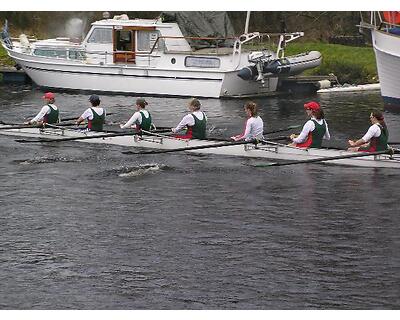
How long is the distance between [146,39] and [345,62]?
35.3 feet

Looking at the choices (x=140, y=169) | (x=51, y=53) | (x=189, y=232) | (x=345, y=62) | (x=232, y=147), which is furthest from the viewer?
(x=345, y=62)

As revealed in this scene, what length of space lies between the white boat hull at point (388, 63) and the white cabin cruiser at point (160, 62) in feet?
13.5

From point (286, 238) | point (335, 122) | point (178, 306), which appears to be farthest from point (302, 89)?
point (178, 306)

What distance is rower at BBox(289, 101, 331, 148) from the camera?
2517 cm

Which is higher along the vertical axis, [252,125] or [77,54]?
[77,54]

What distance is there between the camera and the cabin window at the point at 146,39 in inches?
1687

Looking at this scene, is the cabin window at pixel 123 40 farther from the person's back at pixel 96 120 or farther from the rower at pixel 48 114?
the person's back at pixel 96 120

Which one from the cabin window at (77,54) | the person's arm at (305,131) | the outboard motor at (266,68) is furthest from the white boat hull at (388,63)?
the person's arm at (305,131)

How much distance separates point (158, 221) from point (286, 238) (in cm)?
303

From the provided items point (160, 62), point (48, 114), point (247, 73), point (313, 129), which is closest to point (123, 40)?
point (160, 62)

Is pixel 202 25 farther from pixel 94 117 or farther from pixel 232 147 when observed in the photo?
pixel 232 147

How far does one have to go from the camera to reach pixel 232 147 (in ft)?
88.3

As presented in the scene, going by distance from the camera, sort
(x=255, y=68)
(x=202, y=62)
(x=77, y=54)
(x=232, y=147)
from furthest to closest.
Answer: (x=77, y=54), (x=202, y=62), (x=255, y=68), (x=232, y=147)

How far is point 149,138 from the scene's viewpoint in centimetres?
2811
